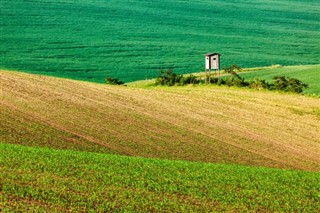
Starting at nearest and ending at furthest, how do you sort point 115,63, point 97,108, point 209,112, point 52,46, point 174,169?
point 174,169 → point 97,108 → point 209,112 → point 115,63 → point 52,46

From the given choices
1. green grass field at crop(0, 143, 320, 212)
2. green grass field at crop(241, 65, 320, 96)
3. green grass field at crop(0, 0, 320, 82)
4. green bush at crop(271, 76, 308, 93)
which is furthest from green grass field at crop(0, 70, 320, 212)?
green grass field at crop(0, 0, 320, 82)

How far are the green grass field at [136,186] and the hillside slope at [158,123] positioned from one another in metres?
Answer: 2.92

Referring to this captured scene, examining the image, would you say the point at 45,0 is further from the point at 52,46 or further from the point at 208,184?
the point at 208,184

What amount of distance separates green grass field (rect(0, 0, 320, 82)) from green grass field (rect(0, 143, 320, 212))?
2954 centimetres

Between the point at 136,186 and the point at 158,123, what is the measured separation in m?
9.40

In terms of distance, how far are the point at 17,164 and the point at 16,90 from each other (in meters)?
10.9

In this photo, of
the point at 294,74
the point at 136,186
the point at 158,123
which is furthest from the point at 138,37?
the point at 136,186

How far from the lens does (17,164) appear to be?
12.0 metres

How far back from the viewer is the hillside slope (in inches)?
671

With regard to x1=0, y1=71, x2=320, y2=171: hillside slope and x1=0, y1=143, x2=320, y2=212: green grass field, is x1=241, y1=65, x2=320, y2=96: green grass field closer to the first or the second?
x1=0, y1=71, x2=320, y2=171: hillside slope

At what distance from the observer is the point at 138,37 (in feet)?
210

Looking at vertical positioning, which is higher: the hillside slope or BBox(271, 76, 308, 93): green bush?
the hillside slope

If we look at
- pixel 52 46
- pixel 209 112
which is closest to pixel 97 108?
pixel 209 112

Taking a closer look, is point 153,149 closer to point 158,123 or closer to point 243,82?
point 158,123
